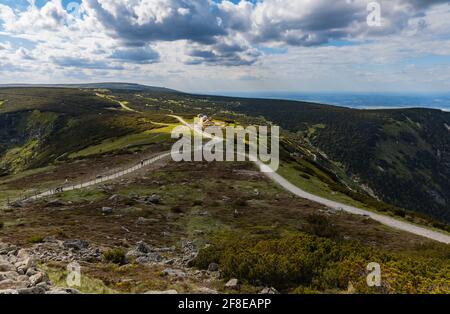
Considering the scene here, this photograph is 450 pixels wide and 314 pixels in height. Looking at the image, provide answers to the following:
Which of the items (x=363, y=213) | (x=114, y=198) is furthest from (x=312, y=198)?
(x=114, y=198)

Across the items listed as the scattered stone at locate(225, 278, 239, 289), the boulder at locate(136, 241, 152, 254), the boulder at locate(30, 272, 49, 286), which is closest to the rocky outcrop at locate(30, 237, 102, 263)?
the boulder at locate(136, 241, 152, 254)

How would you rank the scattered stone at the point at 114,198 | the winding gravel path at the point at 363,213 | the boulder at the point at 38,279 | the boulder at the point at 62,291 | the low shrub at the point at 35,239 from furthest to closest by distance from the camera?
1. the scattered stone at the point at 114,198
2. the winding gravel path at the point at 363,213
3. the low shrub at the point at 35,239
4. the boulder at the point at 38,279
5. the boulder at the point at 62,291

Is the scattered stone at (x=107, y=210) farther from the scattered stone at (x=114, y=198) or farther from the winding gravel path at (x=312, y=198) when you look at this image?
the winding gravel path at (x=312, y=198)

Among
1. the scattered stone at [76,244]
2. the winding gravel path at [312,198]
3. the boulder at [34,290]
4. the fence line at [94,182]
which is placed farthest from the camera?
the fence line at [94,182]

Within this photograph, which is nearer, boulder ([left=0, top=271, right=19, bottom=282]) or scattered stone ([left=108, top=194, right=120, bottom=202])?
boulder ([left=0, top=271, right=19, bottom=282])

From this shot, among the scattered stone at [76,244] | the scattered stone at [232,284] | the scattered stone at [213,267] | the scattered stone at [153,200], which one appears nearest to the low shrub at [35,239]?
the scattered stone at [76,244]

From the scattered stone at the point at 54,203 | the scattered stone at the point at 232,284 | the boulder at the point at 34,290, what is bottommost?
the scattered stone at the point at 54,203

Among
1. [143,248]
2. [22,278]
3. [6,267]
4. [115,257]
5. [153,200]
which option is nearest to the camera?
[22,278]

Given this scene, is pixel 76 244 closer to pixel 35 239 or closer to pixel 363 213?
pixel 35 239

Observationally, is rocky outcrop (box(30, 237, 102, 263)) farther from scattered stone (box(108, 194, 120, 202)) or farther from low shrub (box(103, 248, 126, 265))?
scattered stone (box(108, 194, 120, 202))

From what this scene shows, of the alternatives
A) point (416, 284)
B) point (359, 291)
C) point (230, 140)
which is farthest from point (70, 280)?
point (230, 140)

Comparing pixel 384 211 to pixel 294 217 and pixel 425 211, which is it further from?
pixel 425 211
